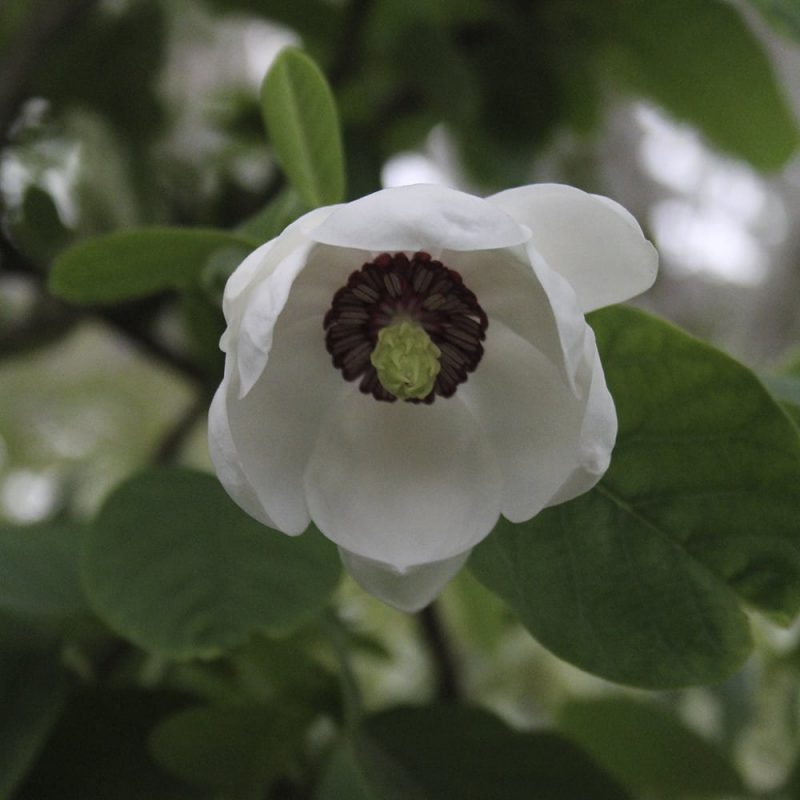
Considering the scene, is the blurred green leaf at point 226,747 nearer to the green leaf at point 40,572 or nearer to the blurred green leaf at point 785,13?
the green leaf at point 40,572

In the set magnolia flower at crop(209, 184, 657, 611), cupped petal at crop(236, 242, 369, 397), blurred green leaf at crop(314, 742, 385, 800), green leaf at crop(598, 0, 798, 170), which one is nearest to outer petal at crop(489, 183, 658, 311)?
magnolia flower at crop(209, 184, 657, 611)

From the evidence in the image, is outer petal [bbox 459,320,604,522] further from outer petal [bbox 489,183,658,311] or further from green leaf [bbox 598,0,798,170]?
green leaf [bbox 598,0,798,170]

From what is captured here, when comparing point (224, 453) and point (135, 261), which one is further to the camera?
point (135, 261)

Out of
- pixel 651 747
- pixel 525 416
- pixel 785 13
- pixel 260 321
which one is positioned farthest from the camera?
pixel 651 747

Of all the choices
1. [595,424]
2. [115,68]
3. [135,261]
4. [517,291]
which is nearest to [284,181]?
[115,68]

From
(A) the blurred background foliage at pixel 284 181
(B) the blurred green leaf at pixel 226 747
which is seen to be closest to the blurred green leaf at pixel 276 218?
(A) the blurred background foliage at pixel 284 181

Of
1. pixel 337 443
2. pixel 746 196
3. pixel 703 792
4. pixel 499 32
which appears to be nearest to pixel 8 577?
pixel 337 443

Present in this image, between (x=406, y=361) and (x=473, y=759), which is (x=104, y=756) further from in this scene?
(x=406, y=361)
